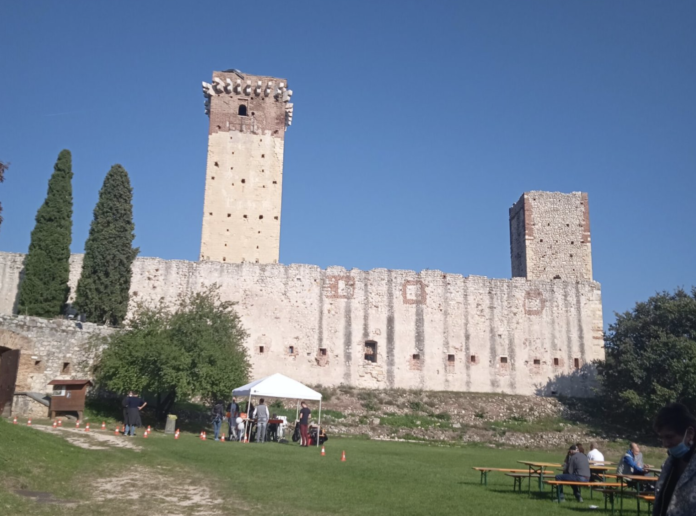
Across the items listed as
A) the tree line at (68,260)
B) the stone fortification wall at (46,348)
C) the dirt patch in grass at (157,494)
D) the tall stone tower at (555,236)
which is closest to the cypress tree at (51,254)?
the tree line at (68,260)

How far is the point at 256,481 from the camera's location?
37.5ft

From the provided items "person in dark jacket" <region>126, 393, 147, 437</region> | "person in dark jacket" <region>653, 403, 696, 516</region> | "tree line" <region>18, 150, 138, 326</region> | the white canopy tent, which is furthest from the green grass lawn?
"tree line" <region>18, 150, 138, 326</region>

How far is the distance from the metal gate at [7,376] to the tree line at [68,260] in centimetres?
574

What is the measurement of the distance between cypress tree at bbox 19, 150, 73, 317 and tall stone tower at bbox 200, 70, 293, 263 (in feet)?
30.4

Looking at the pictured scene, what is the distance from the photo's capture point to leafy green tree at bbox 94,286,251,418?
68.8 ft

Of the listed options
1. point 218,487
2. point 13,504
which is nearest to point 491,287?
point 218,487

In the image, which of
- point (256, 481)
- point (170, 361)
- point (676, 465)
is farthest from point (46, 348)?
point (676, 465)

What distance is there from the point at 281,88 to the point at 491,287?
698 inches

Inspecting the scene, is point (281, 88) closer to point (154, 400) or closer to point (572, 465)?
point (154, 400)

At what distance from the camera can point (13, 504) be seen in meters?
8.23

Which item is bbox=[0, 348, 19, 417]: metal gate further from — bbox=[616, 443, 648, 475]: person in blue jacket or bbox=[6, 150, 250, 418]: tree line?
bbox=[616, 443, 648, 475]: person in blue jacket

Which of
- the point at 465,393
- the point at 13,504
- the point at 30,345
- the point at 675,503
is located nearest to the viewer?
the point at 675,503

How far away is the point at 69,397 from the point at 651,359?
23.5m

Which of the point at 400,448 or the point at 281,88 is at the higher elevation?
the point at 281,88
